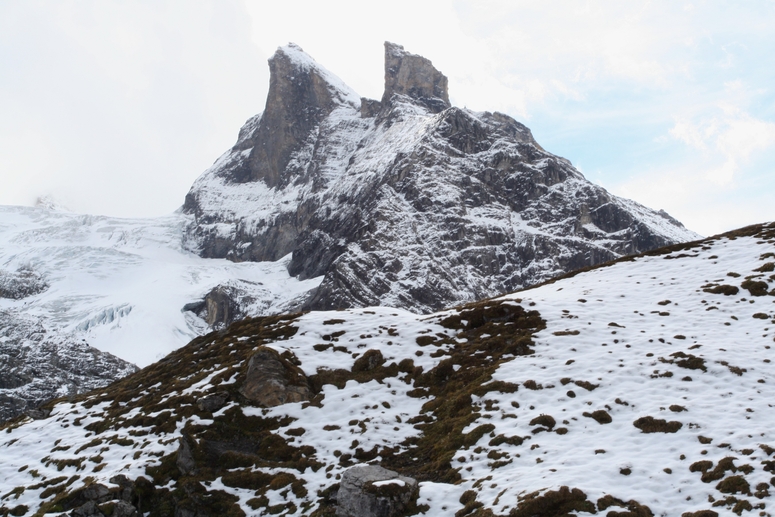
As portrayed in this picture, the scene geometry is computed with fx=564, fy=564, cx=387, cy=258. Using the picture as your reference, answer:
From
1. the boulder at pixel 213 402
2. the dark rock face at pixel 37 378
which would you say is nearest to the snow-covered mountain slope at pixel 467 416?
the boulder at pixel 213 402

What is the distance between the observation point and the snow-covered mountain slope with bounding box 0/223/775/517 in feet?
63.2

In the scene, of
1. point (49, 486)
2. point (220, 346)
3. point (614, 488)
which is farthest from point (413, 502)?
point (220, 346)

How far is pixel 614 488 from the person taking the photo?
1811 cm

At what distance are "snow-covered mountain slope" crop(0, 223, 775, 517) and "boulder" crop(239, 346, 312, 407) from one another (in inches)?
4.8

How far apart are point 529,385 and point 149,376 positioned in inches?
1079

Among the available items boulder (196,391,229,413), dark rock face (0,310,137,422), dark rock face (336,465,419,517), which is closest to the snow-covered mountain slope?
boulder (196,391,229,413)

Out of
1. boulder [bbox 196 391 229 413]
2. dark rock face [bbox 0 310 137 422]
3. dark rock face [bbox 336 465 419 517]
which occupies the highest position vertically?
dark rock face [bbox 336 465 419 517]

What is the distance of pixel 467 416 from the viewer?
84.9ft

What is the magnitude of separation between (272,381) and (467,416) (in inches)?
438

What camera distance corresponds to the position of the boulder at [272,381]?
99.7 feet

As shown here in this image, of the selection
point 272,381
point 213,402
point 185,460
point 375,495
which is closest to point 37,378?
point 213,402

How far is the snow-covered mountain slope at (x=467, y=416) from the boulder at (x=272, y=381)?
12 cm

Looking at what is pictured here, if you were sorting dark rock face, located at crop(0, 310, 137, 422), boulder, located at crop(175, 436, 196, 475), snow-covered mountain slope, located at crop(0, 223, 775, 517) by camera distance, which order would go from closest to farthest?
snow-covered mountain slope, located at crop(0, 223, 775, 517), boulder, located at crop(175, 436, 196, 475), dark rock face, located at crop(0, 310, 137, 422)

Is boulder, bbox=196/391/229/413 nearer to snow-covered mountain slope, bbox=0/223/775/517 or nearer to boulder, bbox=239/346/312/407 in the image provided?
snow-covered mountain slope, bbox=0/223/775/517
